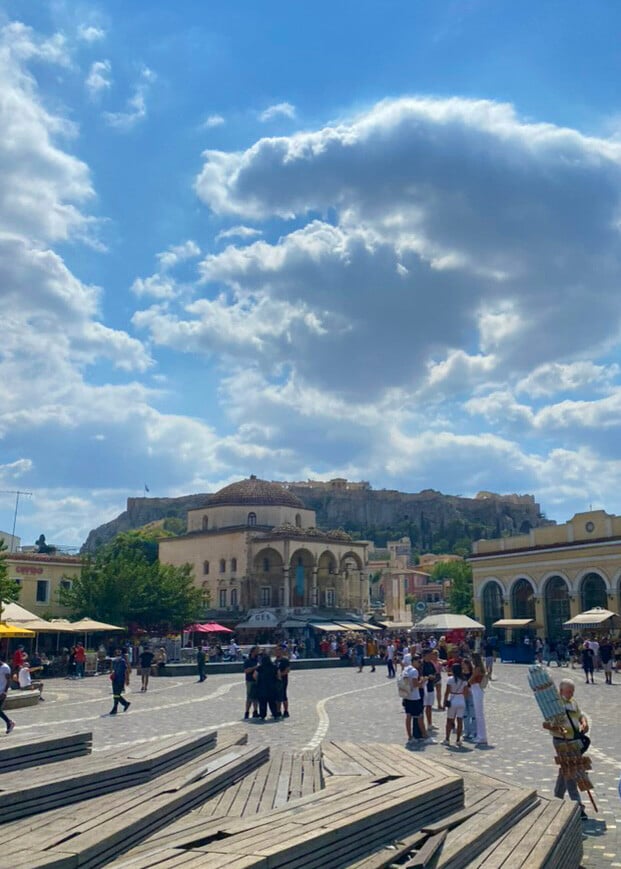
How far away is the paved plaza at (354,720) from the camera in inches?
429

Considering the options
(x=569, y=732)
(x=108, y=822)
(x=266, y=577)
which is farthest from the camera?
(x=266, y=577)

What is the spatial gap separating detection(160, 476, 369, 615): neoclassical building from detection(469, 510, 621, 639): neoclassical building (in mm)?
13316

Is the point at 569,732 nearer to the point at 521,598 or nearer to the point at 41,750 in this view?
the point at 41,750

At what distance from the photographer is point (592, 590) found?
47094 mm

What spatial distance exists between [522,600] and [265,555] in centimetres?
1982

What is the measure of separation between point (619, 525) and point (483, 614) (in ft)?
41.2

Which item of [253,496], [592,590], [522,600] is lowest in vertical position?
[522,600]

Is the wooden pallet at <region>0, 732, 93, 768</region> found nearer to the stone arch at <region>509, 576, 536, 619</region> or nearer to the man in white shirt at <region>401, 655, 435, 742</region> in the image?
the man in white shirt at <region>401, 655, 435, 742</region>

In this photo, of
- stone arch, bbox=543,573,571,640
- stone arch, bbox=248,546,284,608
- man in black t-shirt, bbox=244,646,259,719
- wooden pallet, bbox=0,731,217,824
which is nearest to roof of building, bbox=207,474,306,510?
stone arch, bbox=248,546,284,608

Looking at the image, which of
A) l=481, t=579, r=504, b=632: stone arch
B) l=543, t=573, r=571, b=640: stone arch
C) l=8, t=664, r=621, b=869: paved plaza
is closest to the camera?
l=8, t=664, r=621, b=869: paved plaza

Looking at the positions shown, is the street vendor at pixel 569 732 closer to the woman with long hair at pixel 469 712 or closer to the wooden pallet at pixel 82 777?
the wooden pallet at pixel 82 777

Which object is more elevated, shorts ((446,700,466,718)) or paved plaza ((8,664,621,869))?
shorts ((446,700,466,718))

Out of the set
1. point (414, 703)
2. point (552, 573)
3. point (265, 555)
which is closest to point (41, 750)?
point (414, 703)

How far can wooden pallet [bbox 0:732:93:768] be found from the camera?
783 cm
